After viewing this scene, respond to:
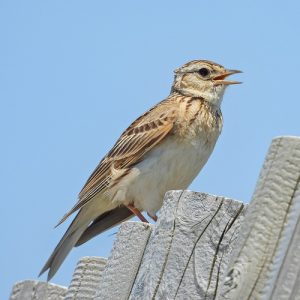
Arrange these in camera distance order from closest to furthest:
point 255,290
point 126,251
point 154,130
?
1. point 255,290
2. point 126,251
3. point 154,130

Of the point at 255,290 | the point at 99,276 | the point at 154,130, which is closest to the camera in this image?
the point at 255,290

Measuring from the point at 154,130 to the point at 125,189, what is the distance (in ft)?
2.45

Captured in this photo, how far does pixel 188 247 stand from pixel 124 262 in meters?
0.47

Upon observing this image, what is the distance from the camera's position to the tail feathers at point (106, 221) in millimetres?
9203

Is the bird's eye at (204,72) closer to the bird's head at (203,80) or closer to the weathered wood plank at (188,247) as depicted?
the bird's head at (203,80)

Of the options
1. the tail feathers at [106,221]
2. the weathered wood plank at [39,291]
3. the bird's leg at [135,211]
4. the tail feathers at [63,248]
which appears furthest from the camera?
the bird's leg at [135,211]

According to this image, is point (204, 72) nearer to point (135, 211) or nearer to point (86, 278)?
point (135, 211)

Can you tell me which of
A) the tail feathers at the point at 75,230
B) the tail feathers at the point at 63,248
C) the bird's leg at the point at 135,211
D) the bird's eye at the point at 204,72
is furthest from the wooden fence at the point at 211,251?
the bird's eye at the point at 204,72

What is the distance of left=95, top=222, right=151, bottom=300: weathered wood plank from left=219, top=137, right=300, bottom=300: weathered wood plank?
118 cm

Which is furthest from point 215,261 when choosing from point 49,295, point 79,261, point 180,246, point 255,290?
point 49,295

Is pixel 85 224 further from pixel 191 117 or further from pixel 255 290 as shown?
pixel 255 290

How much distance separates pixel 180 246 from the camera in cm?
393

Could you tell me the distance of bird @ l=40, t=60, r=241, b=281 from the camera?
9.24 meters

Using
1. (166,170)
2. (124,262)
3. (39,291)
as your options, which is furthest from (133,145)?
(124,262)
